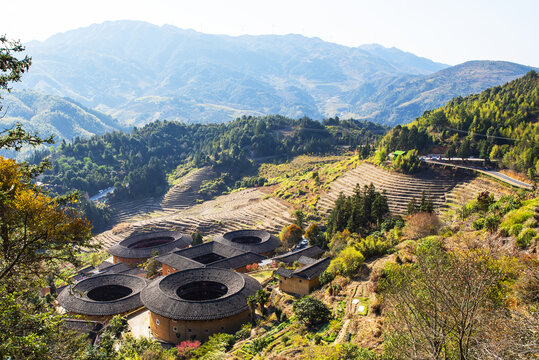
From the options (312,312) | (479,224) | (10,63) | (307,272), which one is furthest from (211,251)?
(10,63)

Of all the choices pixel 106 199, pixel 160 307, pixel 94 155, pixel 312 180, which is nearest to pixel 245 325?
pixel 160 307

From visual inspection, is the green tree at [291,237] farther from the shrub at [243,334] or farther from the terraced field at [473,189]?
the shrub at [243,334]

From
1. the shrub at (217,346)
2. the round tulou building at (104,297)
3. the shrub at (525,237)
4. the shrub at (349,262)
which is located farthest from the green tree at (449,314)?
the round tulou building at (104,297)

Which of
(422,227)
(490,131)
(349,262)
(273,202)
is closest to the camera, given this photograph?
(349,262)

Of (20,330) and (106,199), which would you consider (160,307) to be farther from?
(106,199)

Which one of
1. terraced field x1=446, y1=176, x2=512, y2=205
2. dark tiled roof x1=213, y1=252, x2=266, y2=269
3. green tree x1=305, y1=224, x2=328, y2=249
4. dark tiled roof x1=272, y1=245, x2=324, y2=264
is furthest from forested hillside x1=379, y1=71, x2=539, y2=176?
dark tiled roof x1=213, y1=252, x2=266, y2=269

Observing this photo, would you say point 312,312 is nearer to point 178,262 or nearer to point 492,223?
point 492,223
